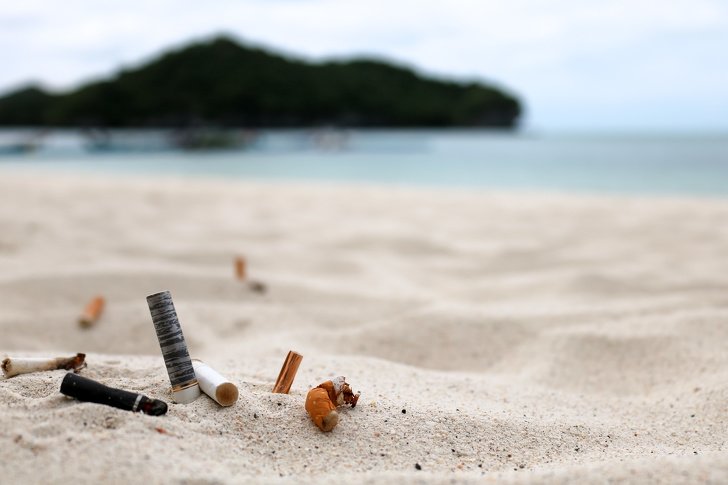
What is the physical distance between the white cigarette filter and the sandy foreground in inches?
1.0

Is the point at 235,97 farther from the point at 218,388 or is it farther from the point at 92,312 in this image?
the point at 218,388

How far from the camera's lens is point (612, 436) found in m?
1.14

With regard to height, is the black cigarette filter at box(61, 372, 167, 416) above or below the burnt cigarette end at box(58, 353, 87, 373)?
above

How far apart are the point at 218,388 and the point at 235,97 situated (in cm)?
4324

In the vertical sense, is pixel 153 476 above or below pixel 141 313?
above

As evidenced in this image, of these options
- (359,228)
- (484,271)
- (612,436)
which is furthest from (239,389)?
(359,228)

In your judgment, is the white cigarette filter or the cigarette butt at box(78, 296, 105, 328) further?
the cigarette butt at box(78, 296, 105, 328)

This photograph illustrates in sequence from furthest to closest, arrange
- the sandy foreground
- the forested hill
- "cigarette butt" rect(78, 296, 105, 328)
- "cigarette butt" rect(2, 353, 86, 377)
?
the forested hill, "cigarette butt" rect(78, 296, 105, 328), "cigarette butt" rect(2, 353, 86, 377), the sandy foreground

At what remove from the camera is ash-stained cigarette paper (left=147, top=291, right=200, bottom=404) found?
1.00m

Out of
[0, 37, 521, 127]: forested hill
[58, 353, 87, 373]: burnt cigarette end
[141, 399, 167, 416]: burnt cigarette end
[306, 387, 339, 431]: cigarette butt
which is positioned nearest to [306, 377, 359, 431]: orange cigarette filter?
[306, 387, 339, 431]: cigarette butt

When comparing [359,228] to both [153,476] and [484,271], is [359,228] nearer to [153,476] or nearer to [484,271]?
[484,271]

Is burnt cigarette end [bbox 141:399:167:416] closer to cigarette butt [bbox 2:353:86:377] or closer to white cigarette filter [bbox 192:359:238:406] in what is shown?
white cigarette filter [bbox 192:359:238:406]

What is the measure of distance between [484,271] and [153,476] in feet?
6.51

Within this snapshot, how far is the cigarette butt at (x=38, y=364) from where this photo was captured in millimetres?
1088
